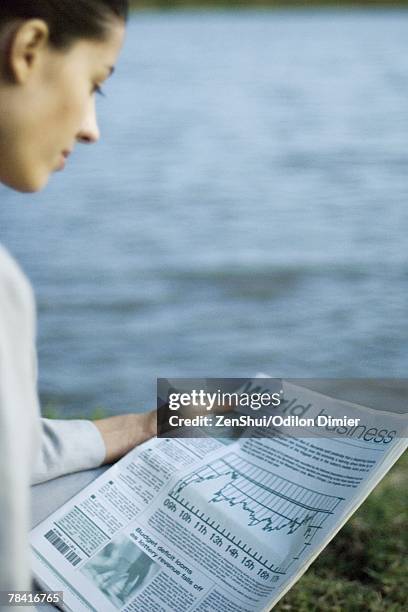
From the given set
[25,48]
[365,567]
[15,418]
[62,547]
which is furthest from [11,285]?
[365,567]

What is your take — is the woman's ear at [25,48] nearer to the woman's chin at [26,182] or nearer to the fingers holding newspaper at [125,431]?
the woman's chin at [26,182]

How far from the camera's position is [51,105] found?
0.89m

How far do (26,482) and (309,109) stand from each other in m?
7.13

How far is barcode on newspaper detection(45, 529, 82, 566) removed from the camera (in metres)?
1.21

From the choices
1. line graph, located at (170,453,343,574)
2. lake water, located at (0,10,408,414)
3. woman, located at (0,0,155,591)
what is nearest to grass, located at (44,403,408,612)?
line graph, located at (170,453,343,574)

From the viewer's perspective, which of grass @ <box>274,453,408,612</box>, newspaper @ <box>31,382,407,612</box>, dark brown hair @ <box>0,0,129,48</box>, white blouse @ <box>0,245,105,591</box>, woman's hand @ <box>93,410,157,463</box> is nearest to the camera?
white blouse @ <box>0,245,105,591</box>

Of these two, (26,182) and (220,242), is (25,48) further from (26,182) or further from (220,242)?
(220,242)

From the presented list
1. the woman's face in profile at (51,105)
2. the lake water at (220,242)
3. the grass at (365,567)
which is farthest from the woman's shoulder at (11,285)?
the lake water at (220,242)

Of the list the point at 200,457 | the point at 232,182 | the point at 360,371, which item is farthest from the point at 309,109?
the point at 200,457

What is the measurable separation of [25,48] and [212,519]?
0.64 metres

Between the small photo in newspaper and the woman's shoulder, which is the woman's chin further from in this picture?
the small photo in newspaper

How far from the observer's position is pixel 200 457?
1337 mm

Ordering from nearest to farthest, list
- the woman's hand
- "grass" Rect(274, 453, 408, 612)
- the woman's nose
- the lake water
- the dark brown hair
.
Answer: the dark brown hair
the woman's nose
the woman's hand
"grass" Rect(274, 453, 408, 612)
the lake water

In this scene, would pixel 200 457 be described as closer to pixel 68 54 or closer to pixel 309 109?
pixel 68 54
